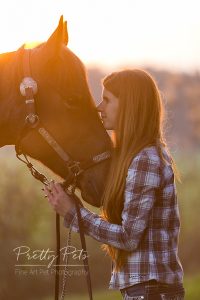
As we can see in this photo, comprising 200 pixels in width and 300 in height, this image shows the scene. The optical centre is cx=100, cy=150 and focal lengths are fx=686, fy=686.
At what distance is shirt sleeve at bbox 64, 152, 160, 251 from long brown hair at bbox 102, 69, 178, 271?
0.05 m

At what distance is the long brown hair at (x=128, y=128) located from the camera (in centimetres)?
324

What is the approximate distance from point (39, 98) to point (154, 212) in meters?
0.86

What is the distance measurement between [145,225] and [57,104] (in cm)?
82

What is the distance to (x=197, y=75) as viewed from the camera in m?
28.3

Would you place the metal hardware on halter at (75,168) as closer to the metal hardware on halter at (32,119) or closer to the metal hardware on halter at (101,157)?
the metal hardware on halter at (101,157)

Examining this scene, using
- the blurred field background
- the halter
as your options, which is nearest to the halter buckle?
the halter

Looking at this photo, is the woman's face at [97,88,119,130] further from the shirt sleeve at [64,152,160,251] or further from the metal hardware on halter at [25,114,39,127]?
the metal hardware on halter at [25,114,39,127]

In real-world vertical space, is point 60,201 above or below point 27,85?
below

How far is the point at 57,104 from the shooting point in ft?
11.7

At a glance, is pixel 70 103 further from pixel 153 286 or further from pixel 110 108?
pixel 153 286

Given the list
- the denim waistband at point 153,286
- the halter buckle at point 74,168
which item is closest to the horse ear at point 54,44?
the halter buckle at point 74,168

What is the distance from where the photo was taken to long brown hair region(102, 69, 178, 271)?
324cm

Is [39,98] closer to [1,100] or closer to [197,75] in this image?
[1,100]

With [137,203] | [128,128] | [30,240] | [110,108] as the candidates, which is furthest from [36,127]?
[30,240]
